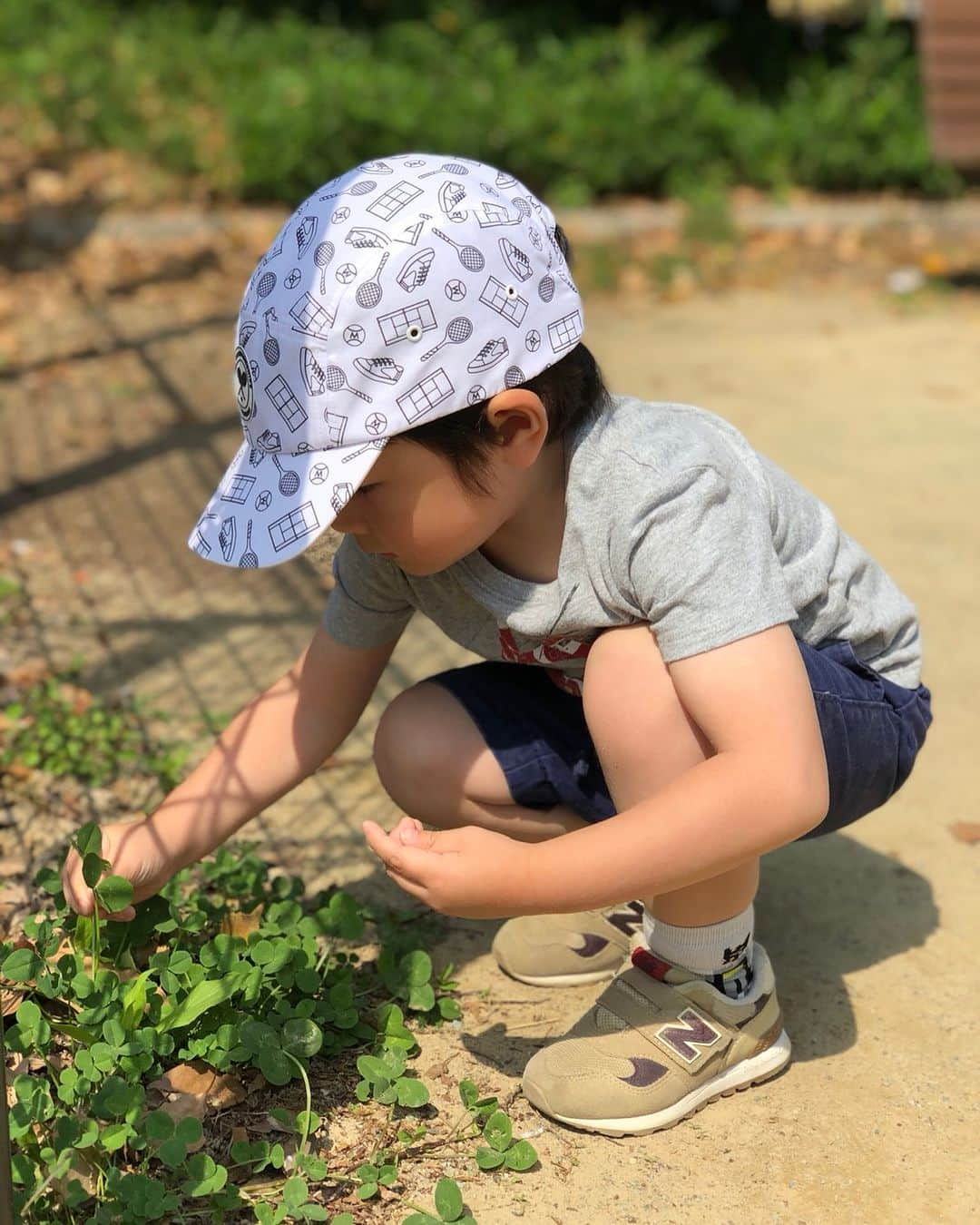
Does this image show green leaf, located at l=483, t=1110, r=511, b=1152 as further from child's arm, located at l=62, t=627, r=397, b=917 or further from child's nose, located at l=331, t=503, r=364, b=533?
child's nose, located at l=331, t=503, r=364, b=533

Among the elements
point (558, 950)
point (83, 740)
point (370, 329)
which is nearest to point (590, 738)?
point (558, 950)

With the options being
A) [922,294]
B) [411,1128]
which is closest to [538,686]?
[411,1128]

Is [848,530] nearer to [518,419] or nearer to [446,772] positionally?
[446,772]

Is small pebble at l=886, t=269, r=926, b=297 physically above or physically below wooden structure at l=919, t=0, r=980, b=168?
below

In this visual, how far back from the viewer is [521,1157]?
1.76 meters

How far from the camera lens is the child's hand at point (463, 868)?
1.63m

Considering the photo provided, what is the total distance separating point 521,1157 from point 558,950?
43 centimetres

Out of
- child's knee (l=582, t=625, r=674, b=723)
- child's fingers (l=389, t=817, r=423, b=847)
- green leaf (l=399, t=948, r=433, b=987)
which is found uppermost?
child's knee (l=582, t=625, r=674, b=723)

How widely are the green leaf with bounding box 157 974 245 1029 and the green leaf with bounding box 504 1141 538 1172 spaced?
0.37 m

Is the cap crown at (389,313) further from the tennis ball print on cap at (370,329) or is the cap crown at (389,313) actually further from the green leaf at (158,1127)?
the green leaf at (158,1127)

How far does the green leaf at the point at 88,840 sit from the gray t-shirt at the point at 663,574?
0.42m

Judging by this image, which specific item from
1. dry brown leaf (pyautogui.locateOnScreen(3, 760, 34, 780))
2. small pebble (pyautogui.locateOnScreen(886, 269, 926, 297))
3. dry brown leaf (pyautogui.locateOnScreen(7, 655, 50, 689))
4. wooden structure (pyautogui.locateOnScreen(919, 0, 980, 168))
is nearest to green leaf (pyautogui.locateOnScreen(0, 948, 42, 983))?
dry brown leaf (pyautogui.locateOnScreen(3, 760, 34, 780))

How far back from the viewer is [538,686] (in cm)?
212

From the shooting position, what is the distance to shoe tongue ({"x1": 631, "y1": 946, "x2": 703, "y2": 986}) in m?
1.94
